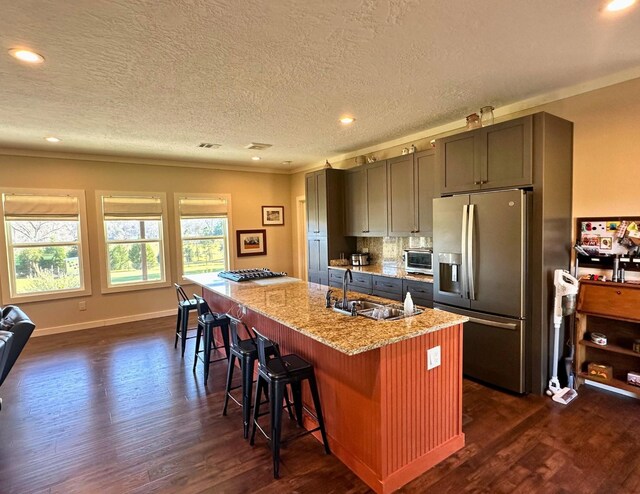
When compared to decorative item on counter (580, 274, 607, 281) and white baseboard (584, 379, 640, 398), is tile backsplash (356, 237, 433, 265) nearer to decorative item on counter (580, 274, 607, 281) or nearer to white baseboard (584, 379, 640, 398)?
decorative item on counter (580, 274, 607, 281)

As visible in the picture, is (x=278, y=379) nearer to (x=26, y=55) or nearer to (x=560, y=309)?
(x=560, y=309)

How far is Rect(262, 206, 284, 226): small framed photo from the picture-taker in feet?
22.9

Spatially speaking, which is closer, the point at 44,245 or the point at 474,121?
the point at 474,121

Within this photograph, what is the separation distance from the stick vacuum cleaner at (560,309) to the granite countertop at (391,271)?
A: 119 cm

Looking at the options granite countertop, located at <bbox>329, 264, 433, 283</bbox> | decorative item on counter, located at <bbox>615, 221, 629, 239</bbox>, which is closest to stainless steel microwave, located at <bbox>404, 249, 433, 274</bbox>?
granite countertop, located at <bbox>329, 264, 433, 283</bbox>

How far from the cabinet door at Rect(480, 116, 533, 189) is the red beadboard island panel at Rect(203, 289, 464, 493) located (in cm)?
152

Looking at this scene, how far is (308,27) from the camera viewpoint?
2.07 metres

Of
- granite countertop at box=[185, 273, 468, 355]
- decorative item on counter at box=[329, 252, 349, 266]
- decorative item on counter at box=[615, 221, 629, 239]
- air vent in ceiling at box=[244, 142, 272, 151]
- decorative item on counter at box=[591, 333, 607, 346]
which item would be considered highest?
air vent in ceiling at box=[244, 142, 272, 151]

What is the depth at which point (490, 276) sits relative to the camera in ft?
10.2

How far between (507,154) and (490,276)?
1056 millimetres

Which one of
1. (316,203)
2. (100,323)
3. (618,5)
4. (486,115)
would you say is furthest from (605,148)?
(100,323)

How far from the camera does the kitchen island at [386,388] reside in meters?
1.95

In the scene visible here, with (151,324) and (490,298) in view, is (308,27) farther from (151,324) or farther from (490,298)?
(151,324)

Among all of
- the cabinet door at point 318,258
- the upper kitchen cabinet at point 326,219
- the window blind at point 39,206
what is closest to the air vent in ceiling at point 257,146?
the upper kitchen cabinet at point 326,219
